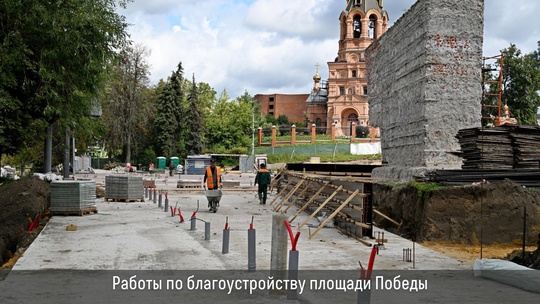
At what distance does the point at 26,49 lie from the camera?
15.1 metres

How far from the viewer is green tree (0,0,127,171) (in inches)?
595

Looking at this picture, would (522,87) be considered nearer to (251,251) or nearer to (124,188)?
(124,188)

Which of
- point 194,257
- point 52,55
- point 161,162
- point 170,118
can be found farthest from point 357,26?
point 194,257

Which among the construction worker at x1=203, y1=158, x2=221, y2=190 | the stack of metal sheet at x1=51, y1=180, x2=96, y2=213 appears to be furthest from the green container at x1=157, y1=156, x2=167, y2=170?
the stack of metal sheet at x1=51, y1=180, x2=96, y2=213

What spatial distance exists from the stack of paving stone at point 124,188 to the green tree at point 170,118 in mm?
50942

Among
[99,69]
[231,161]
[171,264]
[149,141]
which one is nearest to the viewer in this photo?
[171,264]

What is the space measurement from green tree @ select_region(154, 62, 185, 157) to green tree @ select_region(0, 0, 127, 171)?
58.1 meters

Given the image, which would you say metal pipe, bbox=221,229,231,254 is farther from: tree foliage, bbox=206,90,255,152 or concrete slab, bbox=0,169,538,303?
tree foliage, bbox=206,90,255,152

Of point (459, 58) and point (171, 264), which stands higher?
point (459, 58)

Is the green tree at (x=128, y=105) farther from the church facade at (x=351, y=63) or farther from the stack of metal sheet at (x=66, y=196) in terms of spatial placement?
the stack of metal sheet at (x=66, y=196)

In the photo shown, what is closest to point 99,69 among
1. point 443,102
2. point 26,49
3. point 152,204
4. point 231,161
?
point 26,49

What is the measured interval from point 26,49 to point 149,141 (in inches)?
2604

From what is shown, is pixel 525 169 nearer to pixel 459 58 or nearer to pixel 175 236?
pixel 459 58

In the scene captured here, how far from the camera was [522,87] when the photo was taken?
172 feet
